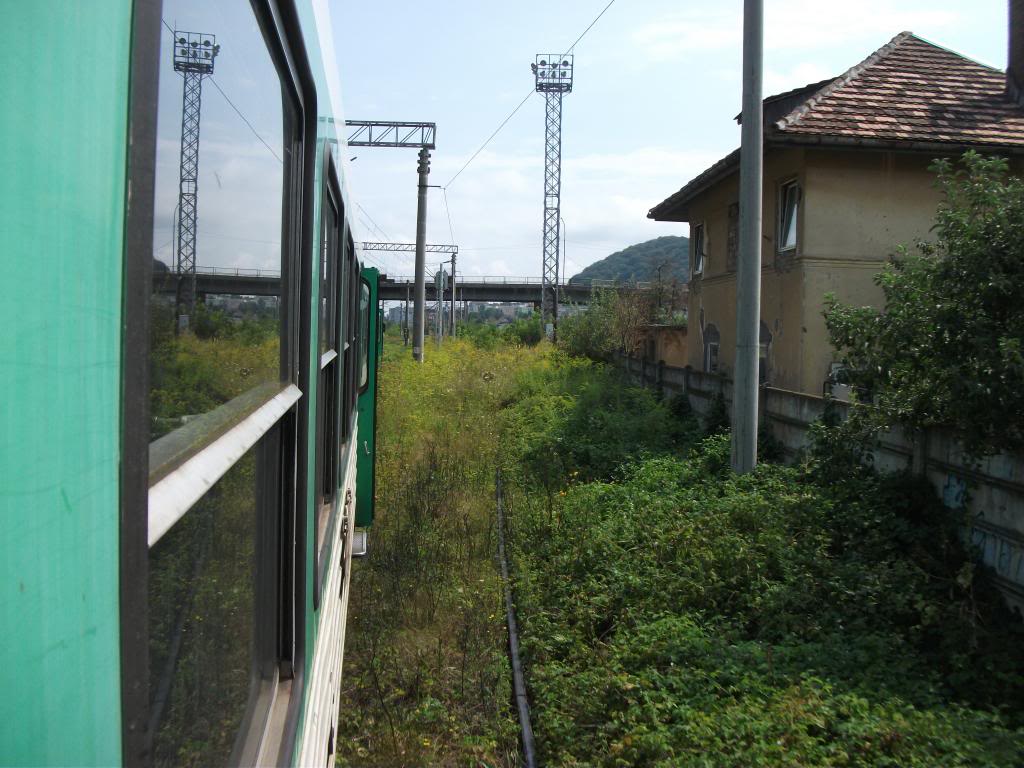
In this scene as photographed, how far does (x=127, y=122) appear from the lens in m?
0.77

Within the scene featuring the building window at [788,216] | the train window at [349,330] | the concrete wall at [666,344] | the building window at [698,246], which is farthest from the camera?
the concrete wall at [666,344]

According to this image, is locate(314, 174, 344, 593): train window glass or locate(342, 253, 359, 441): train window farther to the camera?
locate(342, 253, 359, 441): train window

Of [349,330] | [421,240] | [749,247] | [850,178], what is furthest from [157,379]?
[421,240]

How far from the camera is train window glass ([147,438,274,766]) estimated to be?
1059mm

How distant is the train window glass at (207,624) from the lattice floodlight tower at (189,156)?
268 millimetres

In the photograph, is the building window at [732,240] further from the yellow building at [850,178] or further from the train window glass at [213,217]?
the train window glass at [213,217]

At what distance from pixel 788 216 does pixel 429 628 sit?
965cm

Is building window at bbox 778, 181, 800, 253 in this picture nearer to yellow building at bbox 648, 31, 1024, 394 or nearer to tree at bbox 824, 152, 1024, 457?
yellow building at bbox 648, 31, 1024, 394

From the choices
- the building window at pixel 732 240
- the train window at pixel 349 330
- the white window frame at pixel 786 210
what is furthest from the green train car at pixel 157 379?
the building window at pixel 732 240

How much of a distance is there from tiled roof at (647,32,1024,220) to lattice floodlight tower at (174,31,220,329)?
40.3ft

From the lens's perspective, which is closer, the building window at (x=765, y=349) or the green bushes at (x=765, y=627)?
the green bushes at (x=765, y=627)

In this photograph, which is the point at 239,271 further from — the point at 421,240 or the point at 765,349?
the point at 421,240

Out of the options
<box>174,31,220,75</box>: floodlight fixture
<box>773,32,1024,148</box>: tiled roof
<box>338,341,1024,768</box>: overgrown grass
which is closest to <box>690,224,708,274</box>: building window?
<box>773,32,1024,148</box>: tiled roof

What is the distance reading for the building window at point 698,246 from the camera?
17891 millimetres
